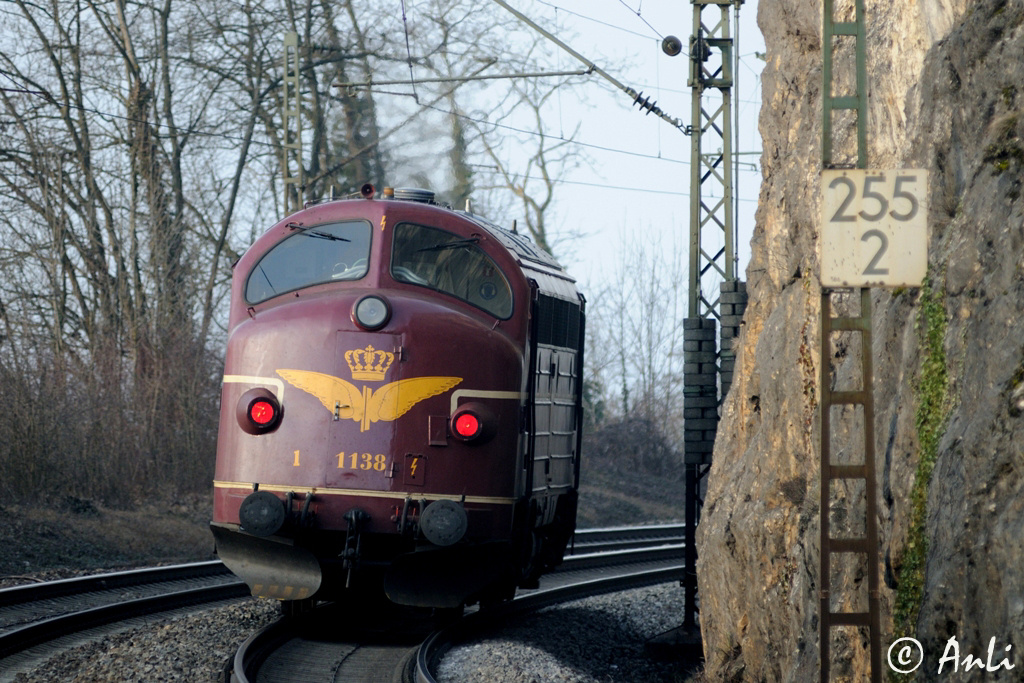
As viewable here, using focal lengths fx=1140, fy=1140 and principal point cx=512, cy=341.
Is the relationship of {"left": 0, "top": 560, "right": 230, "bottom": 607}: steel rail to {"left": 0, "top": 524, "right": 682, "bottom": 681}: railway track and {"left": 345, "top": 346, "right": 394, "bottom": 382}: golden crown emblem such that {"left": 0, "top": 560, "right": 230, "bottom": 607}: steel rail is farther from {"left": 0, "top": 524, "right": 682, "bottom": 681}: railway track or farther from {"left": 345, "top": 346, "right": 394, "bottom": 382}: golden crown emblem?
{"left": 345, "top": 346, "right": 394, "bottom": 382}: golden crown emblem

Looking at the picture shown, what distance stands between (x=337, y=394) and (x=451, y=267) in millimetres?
1444

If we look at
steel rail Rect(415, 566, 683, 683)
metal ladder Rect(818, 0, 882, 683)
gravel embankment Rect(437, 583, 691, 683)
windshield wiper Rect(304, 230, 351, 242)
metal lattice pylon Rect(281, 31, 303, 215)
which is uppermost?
metal lattice pylon Rect(281, 31, 303, 215)

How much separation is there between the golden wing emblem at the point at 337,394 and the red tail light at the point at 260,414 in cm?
28

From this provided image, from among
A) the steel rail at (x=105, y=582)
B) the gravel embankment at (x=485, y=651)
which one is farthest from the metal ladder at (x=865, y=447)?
the steel rail at (x=105, y=582)

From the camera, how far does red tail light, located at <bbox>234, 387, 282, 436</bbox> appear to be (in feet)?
28.9

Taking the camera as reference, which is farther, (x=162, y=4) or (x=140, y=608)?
(x=162, y=4)

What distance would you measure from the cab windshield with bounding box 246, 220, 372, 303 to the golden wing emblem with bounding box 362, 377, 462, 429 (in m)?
1.03

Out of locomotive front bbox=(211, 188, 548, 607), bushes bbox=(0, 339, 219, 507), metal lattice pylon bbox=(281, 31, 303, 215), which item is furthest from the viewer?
metal lattice pylon bbox=(281, 31, 303, 215)

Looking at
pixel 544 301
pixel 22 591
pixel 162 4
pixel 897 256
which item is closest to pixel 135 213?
pixel 162 4

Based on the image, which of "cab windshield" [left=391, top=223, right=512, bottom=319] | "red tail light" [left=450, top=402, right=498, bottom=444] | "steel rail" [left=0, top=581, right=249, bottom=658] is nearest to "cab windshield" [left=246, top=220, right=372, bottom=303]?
"cab windshield" [left=391, top=223, right=512, bottom=319]

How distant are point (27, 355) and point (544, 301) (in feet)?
38.9

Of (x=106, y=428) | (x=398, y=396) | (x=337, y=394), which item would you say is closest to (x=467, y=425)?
(x=398, y=396)

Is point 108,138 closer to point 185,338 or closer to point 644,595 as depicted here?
point 185,338

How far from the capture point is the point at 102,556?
579 inches
